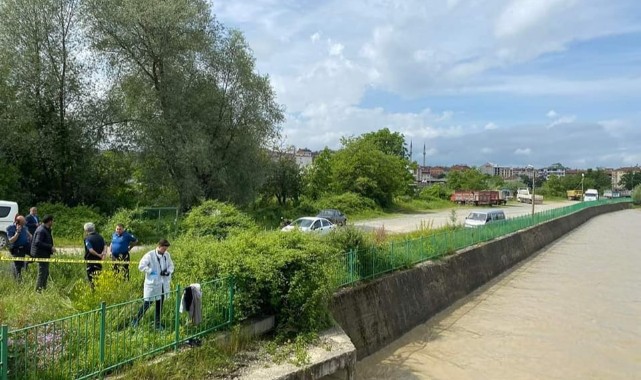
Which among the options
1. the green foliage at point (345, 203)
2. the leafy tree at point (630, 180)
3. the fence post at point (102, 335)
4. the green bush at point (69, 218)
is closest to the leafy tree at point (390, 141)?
the green foliage at point (345, 203)

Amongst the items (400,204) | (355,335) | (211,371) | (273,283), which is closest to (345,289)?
(355,335)

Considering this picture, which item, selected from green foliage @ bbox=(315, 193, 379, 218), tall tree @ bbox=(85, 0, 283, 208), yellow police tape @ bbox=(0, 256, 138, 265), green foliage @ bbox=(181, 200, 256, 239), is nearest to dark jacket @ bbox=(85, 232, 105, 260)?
yellow police tape @ bbox=(0, 256, 138, 265)

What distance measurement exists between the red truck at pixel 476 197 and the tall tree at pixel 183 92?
46.0m

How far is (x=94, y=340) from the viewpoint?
5.93 meters

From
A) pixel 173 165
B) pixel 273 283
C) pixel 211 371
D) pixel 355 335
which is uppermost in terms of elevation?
pixel 173 165

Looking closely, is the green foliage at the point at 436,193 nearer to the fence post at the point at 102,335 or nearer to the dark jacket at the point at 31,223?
the dark jacket at the point at 31,223

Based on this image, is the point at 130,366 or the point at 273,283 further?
the point at 273,283

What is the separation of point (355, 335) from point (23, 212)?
17.7m

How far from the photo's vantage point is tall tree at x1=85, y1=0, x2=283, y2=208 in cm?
2486

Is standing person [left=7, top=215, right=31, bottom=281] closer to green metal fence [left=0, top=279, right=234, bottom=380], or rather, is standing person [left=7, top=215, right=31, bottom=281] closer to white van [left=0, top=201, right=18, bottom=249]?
green metal fence [left=0, top=279, right=234, bottom=380]

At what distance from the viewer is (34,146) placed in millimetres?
23438

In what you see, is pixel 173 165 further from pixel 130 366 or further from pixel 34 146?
pixel 130 366

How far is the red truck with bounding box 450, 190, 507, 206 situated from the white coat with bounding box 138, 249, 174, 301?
212 ft

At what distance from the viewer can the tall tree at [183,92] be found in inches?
979
